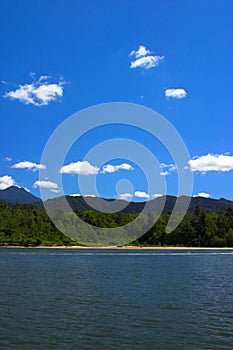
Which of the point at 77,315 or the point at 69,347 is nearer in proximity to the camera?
the point at 69,347

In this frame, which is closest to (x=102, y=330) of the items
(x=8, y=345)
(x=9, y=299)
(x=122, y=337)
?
(x=122, y=337)

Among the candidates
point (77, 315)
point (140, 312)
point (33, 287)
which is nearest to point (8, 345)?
point (77, 315)

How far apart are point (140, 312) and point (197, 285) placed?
18678 mm

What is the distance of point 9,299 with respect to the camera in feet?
119

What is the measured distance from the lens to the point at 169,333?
80.4 ft

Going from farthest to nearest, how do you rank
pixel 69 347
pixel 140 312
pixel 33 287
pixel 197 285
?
pixel 197 285 → pixel 33 287 → pixel 140 312 → pixel 69 347

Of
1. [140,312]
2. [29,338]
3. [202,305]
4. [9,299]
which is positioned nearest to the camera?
[29,338]

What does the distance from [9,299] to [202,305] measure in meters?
15.7

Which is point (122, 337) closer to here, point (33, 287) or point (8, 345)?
point (8, 345)

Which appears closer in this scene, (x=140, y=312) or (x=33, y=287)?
(x=140, y=312)

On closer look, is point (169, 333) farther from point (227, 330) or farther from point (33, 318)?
point (33, 318)

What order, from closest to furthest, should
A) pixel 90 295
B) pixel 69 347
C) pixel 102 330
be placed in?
1. pixel 69 347
2. pixel 102 330
3. pixel 90 295

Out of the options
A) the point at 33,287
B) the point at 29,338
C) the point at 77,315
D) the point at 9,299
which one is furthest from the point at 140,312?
the point at 33,287

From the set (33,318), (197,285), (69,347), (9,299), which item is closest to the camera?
(69,347)
